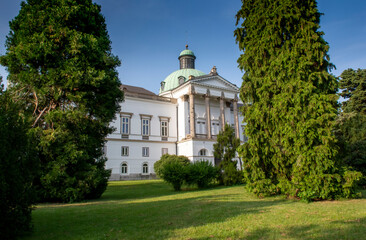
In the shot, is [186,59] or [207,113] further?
[186,59]

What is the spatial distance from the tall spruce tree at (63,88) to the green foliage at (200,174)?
499cm

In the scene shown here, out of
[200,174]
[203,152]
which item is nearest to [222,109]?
[203,152]

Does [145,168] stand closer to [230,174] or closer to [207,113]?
[207,113]

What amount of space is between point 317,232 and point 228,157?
12668 millimetres

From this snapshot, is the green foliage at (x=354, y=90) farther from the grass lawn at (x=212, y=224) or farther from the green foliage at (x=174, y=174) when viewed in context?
the grass lawn at (x=212, y=224)

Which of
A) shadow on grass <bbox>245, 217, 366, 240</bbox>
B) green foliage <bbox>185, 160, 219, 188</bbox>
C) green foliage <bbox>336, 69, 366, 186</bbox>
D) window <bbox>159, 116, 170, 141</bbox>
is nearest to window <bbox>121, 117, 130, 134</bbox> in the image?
window <bbox>159, 116, 170, 141</bbox>

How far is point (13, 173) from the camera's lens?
4.92 m

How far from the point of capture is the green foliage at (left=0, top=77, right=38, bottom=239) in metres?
4.84

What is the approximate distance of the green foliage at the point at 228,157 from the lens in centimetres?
1718

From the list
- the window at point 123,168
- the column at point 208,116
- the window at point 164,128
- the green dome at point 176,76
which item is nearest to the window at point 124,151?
the window at point 123,168

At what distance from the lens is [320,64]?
9664 millimetres

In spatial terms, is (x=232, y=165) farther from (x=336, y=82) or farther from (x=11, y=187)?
(x=11, y=187)

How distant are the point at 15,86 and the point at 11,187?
354 inches

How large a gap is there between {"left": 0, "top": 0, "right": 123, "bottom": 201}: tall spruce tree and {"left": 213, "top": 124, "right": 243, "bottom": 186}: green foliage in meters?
7.98
